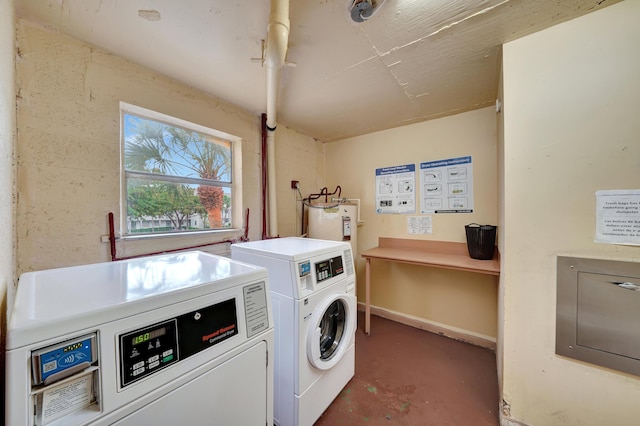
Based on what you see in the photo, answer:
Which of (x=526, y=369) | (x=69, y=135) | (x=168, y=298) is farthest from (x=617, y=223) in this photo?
(x=69, y=135)

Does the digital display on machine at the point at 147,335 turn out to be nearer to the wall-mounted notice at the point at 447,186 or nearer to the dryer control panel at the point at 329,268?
the dryer control panel at the point at 329,268

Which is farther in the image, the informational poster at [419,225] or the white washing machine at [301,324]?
the informational poster at [419,225]

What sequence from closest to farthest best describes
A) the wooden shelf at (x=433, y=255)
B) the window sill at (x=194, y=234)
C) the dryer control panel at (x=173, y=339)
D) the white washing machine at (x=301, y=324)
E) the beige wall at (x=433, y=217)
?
the dryer control panel at (x=173, y=339), the white washing machine at (x=301, y=324), the window sill at (x=194, y=234), the wooden shelf at (x=433, y=255), the beige wall at (x=433, y=217)

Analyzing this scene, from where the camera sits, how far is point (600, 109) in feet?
3.97

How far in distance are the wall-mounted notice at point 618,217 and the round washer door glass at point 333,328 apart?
4.89 feet

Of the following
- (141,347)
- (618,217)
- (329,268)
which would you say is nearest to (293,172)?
(329,268)

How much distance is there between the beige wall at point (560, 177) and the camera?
3.84ft

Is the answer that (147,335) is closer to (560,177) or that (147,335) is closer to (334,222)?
(560,177)

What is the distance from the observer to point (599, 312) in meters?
1.22

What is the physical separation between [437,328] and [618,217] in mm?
1869

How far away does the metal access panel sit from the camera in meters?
1.15

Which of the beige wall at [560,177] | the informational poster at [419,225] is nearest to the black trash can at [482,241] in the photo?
the informational poster at [419,225]

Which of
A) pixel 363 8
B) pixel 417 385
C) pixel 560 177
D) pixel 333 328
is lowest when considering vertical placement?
pixel 417 385

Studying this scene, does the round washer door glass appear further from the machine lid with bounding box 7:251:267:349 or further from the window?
the window
